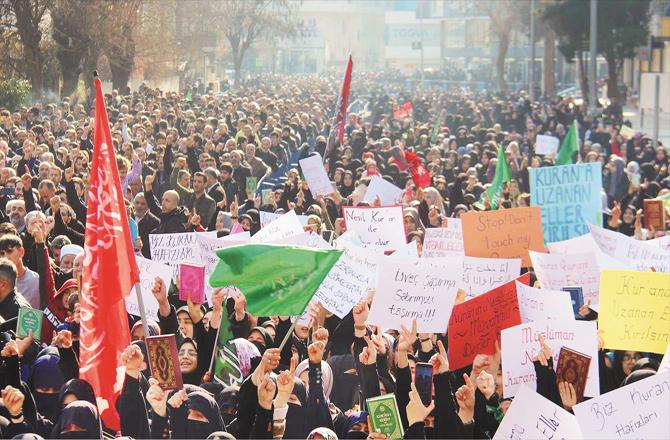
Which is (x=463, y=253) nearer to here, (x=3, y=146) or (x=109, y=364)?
(x=109, y=364)

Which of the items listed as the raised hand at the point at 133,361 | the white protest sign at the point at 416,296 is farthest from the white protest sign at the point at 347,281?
the raised hand at the point at 133,361

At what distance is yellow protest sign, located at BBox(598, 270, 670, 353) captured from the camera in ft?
24.4

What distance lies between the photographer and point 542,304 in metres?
7.61

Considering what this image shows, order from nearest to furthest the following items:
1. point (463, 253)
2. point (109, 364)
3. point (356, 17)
Answer: point (109, 364)
point (463, 253)
point (356, 17)

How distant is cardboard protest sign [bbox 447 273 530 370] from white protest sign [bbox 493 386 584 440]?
178 cm

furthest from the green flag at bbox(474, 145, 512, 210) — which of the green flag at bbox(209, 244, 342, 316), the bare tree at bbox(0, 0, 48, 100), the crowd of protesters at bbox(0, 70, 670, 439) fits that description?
the bare tree at bbox(0, 0, 48, 100)

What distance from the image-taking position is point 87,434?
5773 mm

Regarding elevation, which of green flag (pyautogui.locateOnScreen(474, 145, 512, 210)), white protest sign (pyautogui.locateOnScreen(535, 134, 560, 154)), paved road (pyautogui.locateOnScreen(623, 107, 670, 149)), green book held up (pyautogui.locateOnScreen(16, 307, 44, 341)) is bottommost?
paved road (pyautogui.locateOnScreen(623, 107, 670, 149))

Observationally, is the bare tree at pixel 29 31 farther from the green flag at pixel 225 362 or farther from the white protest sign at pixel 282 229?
the green flag at pixel 225 362

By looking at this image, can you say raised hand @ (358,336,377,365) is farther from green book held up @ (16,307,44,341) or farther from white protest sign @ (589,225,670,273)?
white protest sign @ (589,225,670,273)

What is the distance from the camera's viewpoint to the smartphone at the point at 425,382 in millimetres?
6547

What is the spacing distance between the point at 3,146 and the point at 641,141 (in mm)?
10996

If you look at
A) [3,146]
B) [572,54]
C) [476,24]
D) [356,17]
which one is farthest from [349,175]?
[356,17]

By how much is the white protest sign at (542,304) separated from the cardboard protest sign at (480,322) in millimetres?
55
